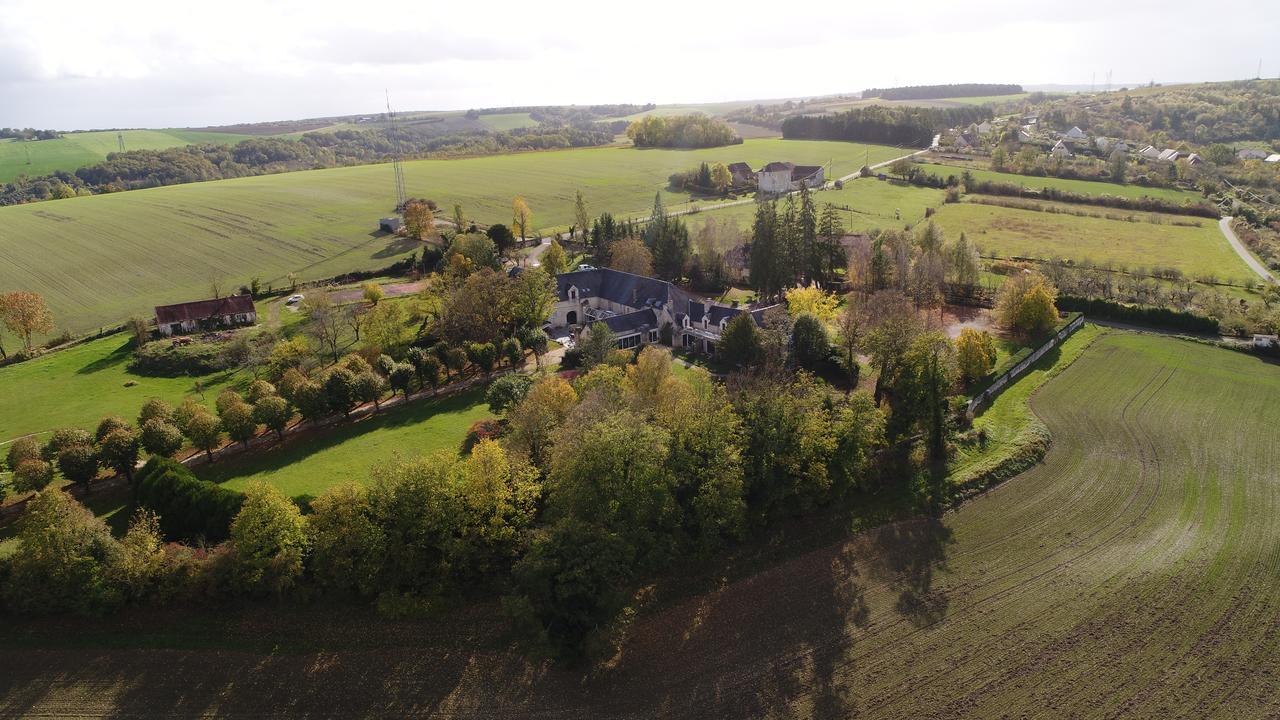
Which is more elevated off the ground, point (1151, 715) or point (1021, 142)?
point (1021, 142)

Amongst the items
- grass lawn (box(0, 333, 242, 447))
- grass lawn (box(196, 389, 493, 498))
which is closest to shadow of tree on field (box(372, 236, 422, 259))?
grass lawn (box(0, 333, 242, 447))

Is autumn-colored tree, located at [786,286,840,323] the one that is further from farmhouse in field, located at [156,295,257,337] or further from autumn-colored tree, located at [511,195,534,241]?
farmhouse in field, located at [156,295,257,337]

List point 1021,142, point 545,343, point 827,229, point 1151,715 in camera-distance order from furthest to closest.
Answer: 1. point 1021,142
2. point 827,229
3. point 545,343
4. point 1151,715

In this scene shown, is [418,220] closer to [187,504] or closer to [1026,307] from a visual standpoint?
[187,504]

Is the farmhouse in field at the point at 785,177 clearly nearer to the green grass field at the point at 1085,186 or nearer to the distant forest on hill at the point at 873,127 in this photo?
the green grass field at the point at 1085,186

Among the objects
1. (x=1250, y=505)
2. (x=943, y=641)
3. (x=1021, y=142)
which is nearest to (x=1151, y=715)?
(x=943, y=641)

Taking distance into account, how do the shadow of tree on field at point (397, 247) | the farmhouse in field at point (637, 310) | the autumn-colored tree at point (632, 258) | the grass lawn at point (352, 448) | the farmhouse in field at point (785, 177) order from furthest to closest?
the farmhouse in field at point (785, 177) → the shadow of tree on field at point (397, 247) → the autumn-colored tree at point (632, 258) → the farmhouse in field at point (637, 310) → the grass lawn at point (352, 448)

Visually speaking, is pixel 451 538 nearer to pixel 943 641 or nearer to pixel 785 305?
pixel 943 641

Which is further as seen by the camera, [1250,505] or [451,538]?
[1250,505]

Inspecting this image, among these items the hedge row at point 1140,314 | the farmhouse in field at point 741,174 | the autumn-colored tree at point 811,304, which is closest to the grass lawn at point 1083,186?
the farmhouse in field at point 741,174
